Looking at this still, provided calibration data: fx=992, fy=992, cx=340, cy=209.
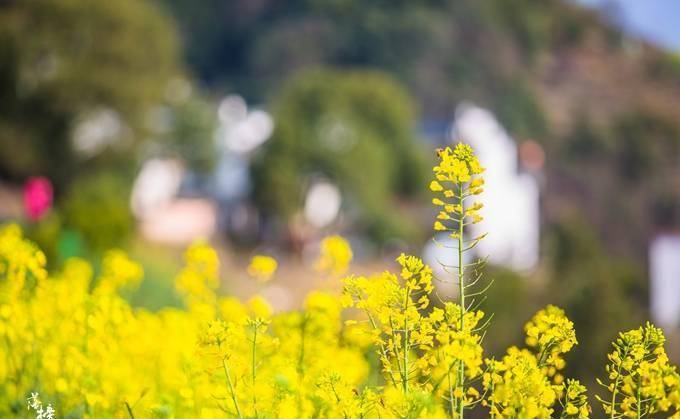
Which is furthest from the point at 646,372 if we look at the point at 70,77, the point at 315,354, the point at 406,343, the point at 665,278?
the point at 665,278

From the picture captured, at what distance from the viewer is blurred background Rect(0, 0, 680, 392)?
2338 centimetres

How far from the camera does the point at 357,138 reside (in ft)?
124

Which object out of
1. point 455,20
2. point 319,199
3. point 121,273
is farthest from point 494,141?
point 121,273

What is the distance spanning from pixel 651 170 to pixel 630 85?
14.9 m

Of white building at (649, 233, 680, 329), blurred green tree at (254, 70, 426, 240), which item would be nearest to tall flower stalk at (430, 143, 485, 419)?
white building at (649, 233, 680, 329)

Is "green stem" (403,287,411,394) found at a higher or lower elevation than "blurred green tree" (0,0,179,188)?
lower

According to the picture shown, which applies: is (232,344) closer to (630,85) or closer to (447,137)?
(447,137)

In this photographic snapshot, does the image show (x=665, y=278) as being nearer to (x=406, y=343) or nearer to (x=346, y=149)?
(x=346, y=149)

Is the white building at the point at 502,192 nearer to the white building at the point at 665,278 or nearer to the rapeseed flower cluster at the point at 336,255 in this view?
the white building at the point at 665,278

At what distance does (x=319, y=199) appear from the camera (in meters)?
37.1

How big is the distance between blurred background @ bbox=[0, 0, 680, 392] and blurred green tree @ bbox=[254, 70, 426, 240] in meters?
0.09

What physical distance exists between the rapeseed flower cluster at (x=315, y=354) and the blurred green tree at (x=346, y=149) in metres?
32.3

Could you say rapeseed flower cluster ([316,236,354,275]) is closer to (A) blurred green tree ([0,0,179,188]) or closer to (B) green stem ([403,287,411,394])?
(B) green stem ([403,287,411,394])

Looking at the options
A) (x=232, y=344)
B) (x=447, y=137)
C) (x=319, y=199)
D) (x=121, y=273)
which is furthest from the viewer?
(x=447, y=137)
